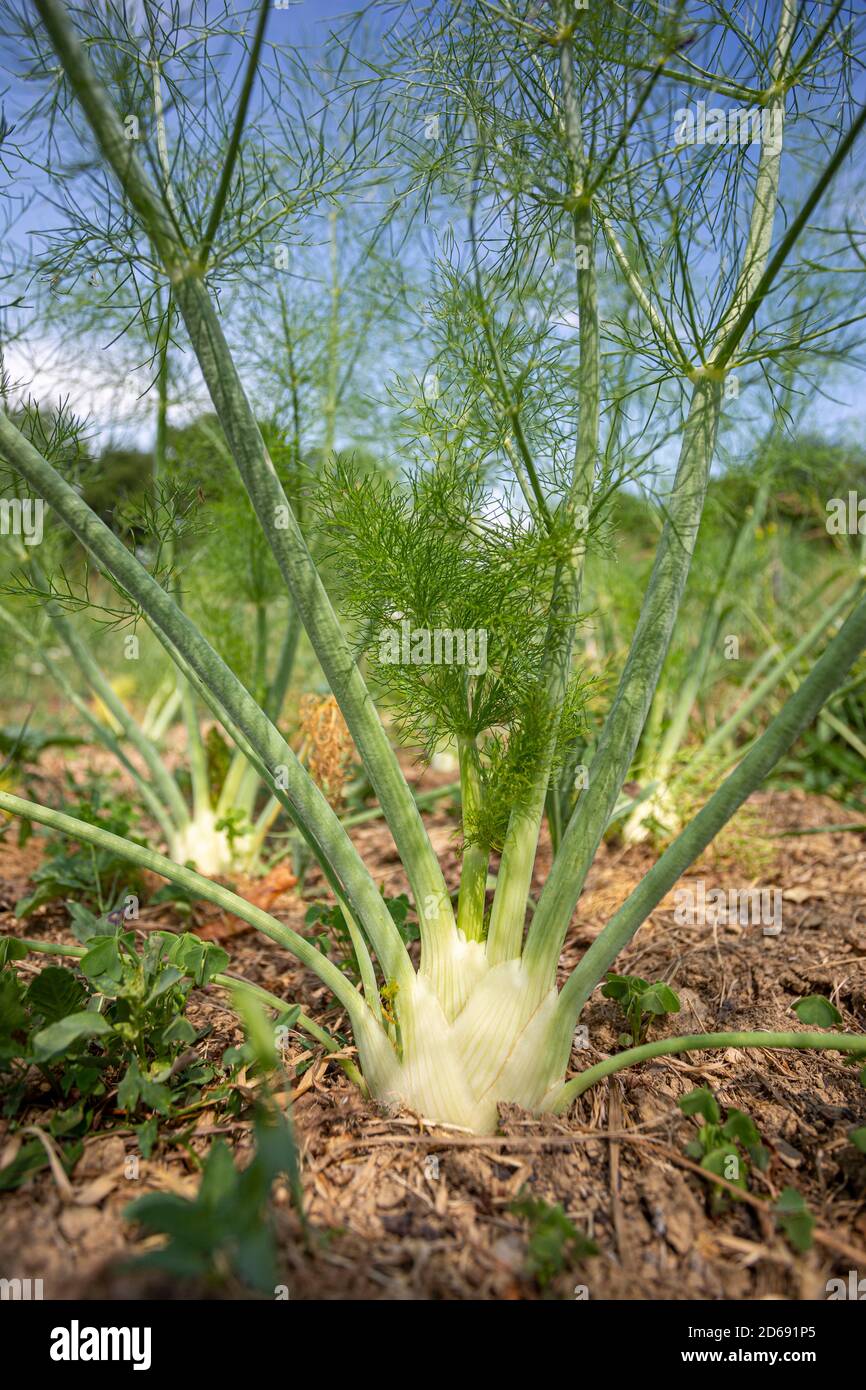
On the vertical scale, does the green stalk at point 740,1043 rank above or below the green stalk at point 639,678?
below

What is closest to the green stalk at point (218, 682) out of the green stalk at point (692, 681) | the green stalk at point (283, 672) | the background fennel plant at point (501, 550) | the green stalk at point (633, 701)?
the background fennel plant at point (501, 550)

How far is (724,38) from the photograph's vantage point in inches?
54.5

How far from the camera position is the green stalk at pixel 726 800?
1.01 m

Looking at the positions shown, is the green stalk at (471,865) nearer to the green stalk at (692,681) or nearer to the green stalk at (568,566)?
the green stalk at (568,566)

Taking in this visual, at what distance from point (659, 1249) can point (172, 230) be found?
1.47 m

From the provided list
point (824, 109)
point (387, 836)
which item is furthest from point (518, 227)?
point (387, 836)

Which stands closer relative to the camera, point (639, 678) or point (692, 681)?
point (639, 678)

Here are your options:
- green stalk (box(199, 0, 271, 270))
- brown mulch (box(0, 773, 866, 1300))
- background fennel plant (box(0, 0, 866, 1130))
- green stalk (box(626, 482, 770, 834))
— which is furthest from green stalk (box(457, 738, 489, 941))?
green stalk (box(626, 482, 770, 834))

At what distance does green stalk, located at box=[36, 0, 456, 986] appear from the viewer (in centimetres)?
96

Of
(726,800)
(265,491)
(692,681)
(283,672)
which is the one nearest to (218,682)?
(265,491)

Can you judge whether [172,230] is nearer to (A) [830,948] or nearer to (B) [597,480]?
(B) [597,480]

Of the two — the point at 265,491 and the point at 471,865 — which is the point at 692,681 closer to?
the point at 471,865

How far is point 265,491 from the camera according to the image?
3.72 feet

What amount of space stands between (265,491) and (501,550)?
16.8 inches
